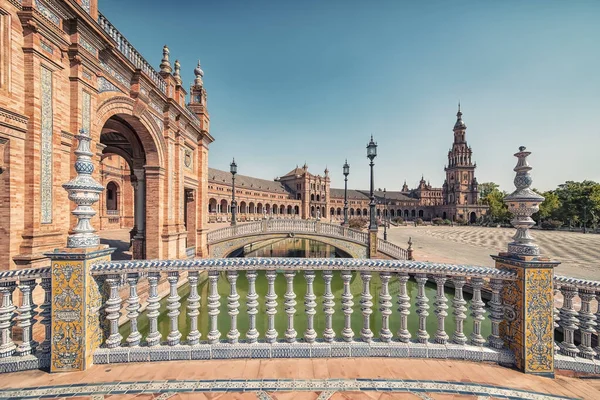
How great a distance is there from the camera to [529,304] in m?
2.92

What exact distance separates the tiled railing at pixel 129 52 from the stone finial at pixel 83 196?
7198mm

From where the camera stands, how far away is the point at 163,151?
10492mm

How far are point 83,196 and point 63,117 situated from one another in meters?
5.21

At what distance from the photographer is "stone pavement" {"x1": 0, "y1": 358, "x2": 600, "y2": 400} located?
8.30 feet

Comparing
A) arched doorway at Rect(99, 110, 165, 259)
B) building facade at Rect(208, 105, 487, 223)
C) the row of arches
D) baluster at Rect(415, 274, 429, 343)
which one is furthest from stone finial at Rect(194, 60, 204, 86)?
building facade at Rect(208, 105, 487, 223)

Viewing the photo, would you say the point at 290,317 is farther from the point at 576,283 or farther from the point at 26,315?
the point at 576,283

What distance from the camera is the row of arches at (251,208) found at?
4673cm

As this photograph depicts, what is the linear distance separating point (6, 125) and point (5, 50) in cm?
162

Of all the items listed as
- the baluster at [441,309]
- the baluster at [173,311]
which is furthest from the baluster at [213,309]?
the baluster at [441,309]

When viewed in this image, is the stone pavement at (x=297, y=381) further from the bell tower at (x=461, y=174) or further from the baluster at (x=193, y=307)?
the bell tower at (x=461, y=174)

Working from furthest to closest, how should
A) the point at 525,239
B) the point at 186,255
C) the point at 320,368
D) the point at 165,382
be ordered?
the point at 186,255 < the point at 525,239 < the point at 320,368 < the point at 165,382

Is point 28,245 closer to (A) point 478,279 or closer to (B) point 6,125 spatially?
(B) point 6,125

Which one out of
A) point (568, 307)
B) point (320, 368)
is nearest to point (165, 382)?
point (320, 368)

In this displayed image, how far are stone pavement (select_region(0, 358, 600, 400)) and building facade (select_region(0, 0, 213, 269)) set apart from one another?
4166 millimetres
